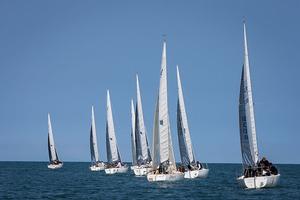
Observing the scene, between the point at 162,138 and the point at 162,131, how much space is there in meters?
0.65

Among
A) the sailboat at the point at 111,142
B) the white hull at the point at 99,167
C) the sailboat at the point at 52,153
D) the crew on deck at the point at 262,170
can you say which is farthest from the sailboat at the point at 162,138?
the sailboat at the point at 52,153

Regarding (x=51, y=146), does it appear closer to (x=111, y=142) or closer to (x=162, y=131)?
(x=111, y=142)

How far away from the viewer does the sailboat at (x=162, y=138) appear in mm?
56719

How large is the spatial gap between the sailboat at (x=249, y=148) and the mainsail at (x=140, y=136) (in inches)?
1247

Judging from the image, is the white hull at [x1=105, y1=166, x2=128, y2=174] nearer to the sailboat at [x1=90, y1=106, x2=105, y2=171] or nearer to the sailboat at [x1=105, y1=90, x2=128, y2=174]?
the sailboat at [x1=105, y1=90, x2=128, y2=174]

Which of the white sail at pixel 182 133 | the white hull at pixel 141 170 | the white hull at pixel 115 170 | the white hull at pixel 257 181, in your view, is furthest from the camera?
the white hull at pixel 115 170

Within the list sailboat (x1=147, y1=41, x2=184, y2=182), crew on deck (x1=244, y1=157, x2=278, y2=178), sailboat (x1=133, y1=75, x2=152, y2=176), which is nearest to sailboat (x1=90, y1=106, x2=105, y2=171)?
sailboat (x1=133, y1=75, x2=152, y2=176)

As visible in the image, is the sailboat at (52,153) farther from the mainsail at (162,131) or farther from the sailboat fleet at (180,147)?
the mainsail at (162,131)

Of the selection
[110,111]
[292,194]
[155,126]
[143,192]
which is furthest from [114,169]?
[292,194]

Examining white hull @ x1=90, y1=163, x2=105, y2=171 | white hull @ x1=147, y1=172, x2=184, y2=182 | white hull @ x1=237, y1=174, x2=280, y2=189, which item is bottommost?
white hull @ x1=237, y1=174, x2=280, y2=189

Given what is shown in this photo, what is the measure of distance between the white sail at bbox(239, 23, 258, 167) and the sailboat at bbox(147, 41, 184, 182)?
9571 millimetres

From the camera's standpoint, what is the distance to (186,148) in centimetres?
6694

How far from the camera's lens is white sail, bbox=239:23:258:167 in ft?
156

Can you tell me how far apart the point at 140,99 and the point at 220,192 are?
34008mm
